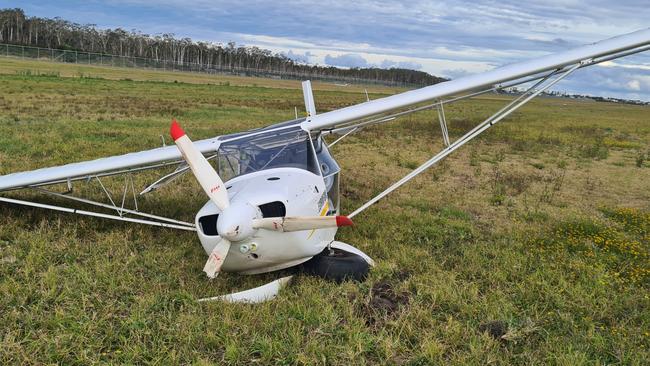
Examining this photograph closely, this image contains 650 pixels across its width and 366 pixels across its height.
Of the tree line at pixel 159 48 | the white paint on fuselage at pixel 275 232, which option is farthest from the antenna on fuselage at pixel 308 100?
the tree line at pixel 159 48

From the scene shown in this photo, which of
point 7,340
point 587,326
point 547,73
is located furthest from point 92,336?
point 547,73

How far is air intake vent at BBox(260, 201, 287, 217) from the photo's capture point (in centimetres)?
485

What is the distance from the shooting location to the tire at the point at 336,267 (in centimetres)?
571

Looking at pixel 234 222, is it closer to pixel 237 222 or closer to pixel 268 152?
pixel 237 222

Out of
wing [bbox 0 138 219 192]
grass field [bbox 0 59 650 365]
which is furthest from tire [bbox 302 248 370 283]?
wing [bbox 0 138 219 192]

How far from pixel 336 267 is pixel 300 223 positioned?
112cm

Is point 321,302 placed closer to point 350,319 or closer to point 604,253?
point 350,319

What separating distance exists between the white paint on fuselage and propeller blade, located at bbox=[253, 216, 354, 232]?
0.38 ft

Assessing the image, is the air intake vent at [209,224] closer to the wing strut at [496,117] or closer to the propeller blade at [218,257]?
the propeller blade at [218,257]

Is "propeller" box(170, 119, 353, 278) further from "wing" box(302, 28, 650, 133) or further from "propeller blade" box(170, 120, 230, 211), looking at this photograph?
"wing" box(302, 28, 650, 133)

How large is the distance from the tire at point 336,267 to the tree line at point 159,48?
119 metres

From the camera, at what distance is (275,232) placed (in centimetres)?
491

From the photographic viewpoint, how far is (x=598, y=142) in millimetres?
22672

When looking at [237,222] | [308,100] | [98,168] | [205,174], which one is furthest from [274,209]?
[308,100]
